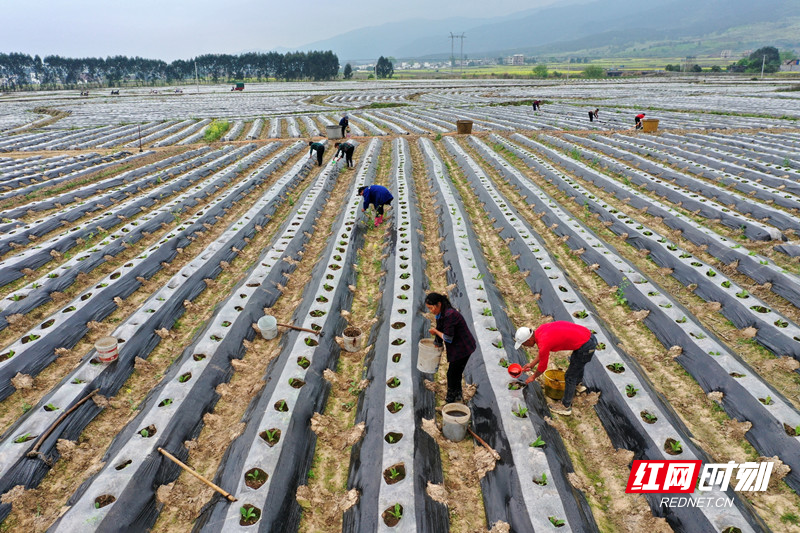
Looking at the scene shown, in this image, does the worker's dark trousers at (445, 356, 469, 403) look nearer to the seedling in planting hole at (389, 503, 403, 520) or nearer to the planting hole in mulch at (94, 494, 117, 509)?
the seedling in planting hole at (389, 503, 403, 520)

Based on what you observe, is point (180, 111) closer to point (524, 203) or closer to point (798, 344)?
point (524, 203)

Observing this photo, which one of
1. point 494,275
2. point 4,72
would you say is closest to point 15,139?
point 494,275

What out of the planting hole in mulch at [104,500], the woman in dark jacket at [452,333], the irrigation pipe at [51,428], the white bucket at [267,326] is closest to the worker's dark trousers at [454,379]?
the woman in dark jacket at [452,333]

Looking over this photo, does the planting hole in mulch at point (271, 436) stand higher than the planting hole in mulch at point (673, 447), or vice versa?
the planting hole in mulch at point (271, 436)

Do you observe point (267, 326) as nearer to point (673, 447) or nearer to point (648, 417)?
point (648, 417)

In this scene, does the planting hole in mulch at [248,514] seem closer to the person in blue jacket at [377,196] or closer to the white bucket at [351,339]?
the white bucket at [351,339]

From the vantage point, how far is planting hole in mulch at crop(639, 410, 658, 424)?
14.6ft

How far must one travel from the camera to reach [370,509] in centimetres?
366

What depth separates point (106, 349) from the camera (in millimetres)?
5344

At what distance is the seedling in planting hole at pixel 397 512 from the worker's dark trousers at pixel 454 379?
4.65ft

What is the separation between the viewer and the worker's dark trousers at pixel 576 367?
4.40m

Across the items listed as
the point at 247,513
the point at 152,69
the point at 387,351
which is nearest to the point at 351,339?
the point at 387,351

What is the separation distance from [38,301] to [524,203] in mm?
10975

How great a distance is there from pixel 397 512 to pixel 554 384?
2.42 m
